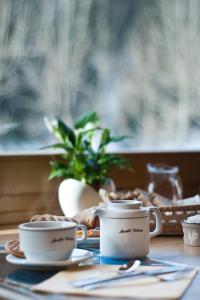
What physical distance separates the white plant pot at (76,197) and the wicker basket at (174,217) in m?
0.35

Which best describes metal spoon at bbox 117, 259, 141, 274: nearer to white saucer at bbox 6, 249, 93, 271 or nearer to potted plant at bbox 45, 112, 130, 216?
white saucer at bbox 6, 249, 93, 271

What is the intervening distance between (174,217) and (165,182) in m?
0.59

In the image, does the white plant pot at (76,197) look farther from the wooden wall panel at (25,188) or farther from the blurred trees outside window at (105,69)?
the blurred trees outside window at (105,69)

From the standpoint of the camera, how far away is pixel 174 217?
1.86 m

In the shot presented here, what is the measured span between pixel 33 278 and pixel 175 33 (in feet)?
6.45

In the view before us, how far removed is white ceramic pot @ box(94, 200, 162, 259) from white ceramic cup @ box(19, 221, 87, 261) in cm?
13

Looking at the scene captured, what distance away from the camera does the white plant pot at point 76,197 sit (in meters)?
2.14

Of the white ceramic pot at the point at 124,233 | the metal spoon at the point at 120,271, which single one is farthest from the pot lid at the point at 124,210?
the metal spoon at the point at 120,271

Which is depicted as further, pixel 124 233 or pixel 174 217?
pixel 174 217

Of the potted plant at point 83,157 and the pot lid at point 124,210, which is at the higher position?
the potted plant at point 83,157

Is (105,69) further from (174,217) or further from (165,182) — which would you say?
(174,217)

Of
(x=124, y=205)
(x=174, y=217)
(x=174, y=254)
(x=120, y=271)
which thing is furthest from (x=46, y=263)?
(x=174, y=217)

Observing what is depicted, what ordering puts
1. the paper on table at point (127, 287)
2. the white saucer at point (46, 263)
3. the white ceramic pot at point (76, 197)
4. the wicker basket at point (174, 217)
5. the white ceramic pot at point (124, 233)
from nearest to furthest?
the paper on table at point (127, 287) < the white saucer at point (46, 263) < the white ceramic pot at point (124, 233) < the wicker basket at point (174, 217) < the white ceramic pot at point (76, 197)

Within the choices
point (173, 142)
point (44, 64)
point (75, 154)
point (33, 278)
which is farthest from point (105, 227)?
point (173, 142)
